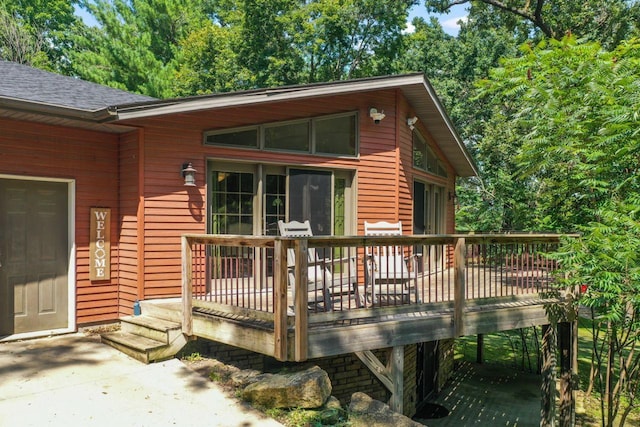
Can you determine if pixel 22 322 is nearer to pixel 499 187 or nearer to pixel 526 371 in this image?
pixel 526 371

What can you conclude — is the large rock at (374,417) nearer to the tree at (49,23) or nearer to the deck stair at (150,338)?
the deck stair at (150,338)

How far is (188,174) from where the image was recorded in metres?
5.99

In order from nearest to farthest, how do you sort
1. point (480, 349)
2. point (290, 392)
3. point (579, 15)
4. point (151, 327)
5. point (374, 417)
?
point (374, 417) → point (290, 392) → point (151, 327) → point (480, 349) → point (579, 15)

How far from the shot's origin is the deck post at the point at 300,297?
402cm

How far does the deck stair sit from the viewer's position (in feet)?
16.1

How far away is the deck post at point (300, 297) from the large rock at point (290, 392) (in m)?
0.30

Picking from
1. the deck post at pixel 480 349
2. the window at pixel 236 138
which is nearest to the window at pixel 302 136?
the window at pixel 236 138

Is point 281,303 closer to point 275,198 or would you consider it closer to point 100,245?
point 275,198

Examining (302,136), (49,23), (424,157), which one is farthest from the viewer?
(49,23)

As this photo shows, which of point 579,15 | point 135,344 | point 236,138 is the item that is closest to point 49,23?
point 236,138

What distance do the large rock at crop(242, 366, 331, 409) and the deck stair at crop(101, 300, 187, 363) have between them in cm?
124

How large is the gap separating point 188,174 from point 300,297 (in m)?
2.87

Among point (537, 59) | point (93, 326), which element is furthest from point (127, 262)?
point (537, 59)

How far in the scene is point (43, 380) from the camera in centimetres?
428
